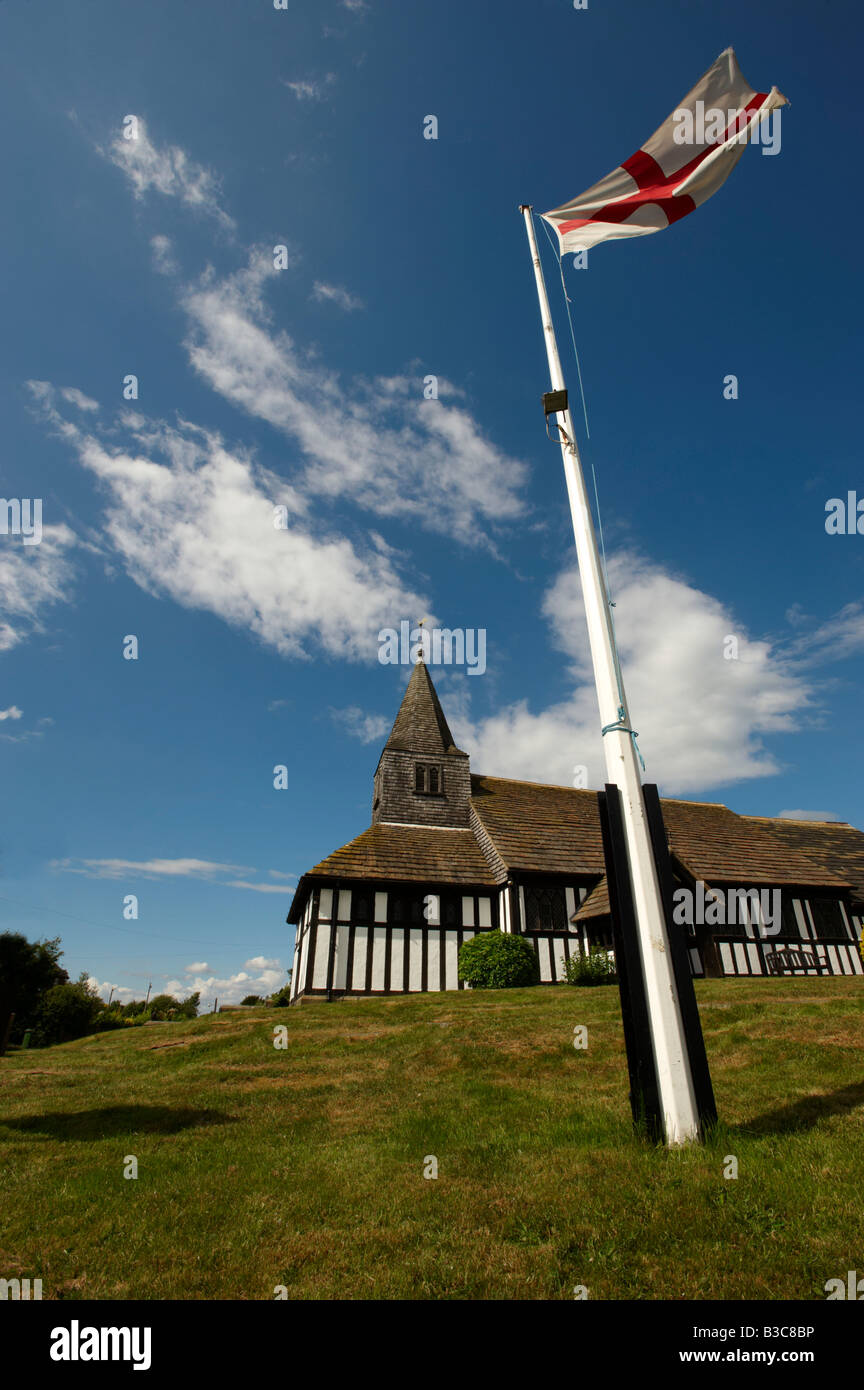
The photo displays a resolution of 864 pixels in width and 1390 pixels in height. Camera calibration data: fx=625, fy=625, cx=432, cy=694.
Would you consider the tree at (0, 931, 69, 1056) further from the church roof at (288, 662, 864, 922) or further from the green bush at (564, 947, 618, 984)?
the green bush at (564, 947, 618, 984)

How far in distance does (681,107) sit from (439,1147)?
37.9 ft

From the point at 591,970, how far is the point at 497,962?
2.85 metres

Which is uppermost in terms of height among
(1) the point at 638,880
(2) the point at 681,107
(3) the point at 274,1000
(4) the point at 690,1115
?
(2) the point at 681,107

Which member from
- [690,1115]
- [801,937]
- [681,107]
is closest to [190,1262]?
[690,1115]

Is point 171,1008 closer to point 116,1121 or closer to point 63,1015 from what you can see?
point 63,1015

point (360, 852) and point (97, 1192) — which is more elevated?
point (360, 852)

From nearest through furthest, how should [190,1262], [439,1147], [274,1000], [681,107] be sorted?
[190,1262]
[439,1147]
[681,107]
[274,1000]

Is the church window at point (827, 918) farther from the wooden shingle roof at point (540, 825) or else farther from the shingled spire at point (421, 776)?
the shingled spire at point (421, 776)

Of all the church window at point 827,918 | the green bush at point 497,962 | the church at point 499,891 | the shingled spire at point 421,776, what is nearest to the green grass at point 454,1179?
the green bush at point 497,962

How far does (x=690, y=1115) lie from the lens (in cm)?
494

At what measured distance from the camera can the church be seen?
20219 mm

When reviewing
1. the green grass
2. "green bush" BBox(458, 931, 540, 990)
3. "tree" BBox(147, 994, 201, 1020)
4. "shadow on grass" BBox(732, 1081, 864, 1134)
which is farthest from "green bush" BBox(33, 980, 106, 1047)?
"shadow on grass" BBox(732, 1081, 864, 1134)

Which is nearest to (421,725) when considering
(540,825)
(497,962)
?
(540,825)
